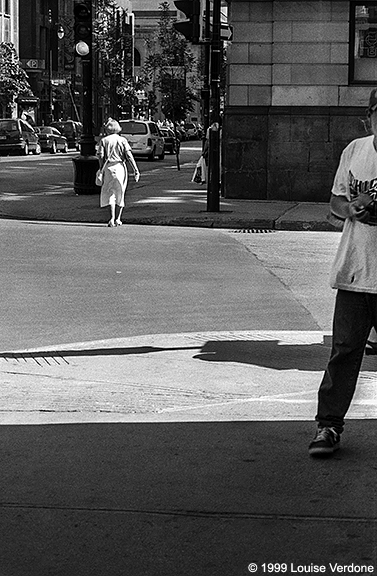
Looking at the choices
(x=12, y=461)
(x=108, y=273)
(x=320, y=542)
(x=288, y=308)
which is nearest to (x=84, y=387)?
(x=12, y=461)

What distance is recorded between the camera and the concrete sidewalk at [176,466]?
4.60 meters

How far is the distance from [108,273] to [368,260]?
8.04m

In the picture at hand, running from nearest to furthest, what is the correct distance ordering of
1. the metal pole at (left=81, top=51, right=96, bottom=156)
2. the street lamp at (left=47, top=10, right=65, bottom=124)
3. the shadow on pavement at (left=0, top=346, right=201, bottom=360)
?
the shadow on pavement at (left=0, top=346, right=201, bottom=360), the metal pole at (left=81, top=51, right=96, bottom=156), the street lamp at (left=47, top=10, right=65, bottom=124)

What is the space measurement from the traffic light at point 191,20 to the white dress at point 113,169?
2080 mm

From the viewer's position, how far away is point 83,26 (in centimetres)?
2602

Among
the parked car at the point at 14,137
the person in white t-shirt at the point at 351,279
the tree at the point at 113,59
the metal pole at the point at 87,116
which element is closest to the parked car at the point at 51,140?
the parked car at the point at 14,137

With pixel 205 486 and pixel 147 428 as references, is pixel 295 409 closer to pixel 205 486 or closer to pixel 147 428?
pixel 147 428

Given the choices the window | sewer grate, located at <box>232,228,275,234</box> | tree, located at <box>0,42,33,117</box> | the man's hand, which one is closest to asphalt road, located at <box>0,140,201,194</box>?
the window

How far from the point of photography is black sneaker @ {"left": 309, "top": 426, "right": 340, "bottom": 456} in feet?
19.3

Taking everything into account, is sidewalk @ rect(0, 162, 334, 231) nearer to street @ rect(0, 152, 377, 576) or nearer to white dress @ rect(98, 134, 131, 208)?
white dress @ rect(98, 134, 131, 208)

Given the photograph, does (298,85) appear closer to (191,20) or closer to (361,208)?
(191,20)

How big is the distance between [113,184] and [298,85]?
6016mm

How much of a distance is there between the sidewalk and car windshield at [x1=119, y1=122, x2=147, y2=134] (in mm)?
22034

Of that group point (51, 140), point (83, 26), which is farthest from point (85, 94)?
point (51, 140)
